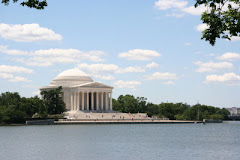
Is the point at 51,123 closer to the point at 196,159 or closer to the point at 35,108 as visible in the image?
the point at 35,108

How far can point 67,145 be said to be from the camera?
64125 millimetres

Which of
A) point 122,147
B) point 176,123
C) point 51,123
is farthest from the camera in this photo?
point 176,123

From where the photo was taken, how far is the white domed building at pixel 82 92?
168 meters

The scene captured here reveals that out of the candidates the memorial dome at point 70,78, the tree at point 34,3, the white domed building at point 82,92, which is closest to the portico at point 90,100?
the white domed building at point 82,92

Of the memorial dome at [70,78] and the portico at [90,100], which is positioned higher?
the memorial dome at [70,78]

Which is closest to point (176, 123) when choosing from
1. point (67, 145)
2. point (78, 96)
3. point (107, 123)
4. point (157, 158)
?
point (107, 123)

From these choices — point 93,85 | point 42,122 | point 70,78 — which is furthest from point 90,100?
point 42,122

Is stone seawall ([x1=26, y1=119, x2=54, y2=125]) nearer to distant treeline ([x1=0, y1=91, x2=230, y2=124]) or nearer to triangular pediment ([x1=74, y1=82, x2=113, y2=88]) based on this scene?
distant treeline ([x1=0, y1=91, x2=230, y2=124])

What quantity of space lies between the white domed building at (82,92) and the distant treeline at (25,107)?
39.1 ft

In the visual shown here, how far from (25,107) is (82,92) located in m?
43.0

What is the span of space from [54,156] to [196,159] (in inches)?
590

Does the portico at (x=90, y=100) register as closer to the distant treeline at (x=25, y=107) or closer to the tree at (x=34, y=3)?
the distant treeline at (x=25, y=107)

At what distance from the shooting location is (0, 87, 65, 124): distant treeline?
119812 millimetres

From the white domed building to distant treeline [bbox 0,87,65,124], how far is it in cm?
1193
